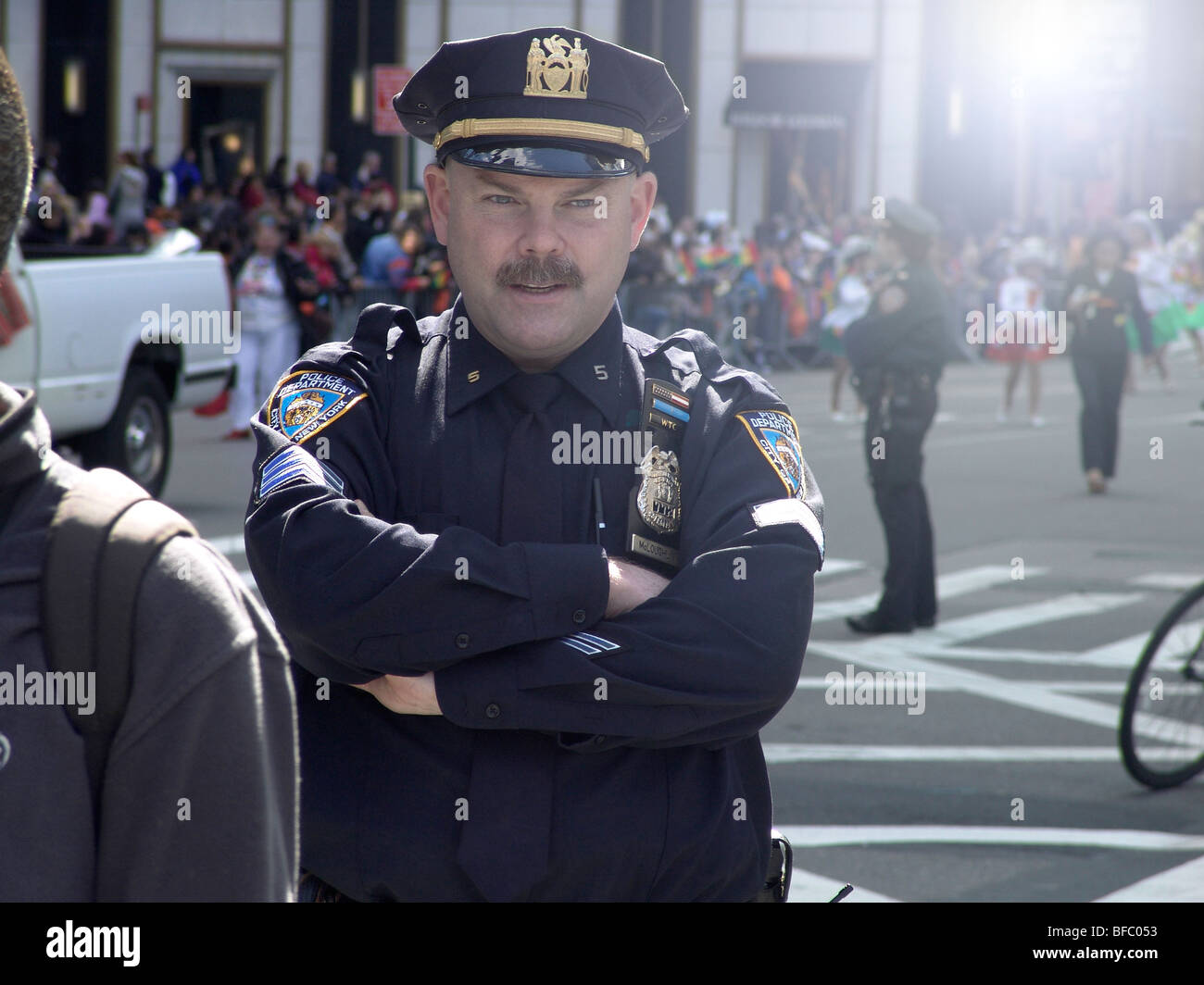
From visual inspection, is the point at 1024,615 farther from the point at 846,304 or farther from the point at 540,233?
the point at 846,304

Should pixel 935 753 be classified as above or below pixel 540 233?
below

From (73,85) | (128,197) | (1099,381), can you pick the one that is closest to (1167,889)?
(1099,381)

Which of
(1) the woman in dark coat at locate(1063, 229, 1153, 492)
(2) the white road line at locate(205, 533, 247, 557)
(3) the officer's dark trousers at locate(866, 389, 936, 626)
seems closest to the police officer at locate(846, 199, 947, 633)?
(3) the officer's dark trousers at locate(866, 389, 936, 626)

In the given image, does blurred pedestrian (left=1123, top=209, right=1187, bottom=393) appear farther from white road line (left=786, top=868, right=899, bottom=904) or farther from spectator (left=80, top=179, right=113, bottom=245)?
white road line (left=786, top=868, right=899, bottom=904)

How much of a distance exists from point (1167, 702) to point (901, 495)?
269 cm

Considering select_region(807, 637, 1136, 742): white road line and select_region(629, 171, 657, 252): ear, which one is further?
select_region(807, 637, 1136, 742): white road line

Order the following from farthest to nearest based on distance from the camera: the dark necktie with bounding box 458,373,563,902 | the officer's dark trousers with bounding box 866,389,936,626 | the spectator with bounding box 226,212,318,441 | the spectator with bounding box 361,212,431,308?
the spectator with bounding box 361,212,431,308
the spectator with bounding box 226,212,318,441
the officer's dark trousers with bounding box 866,389,936,626
the dark necktie with bounding box 458,373,563,902

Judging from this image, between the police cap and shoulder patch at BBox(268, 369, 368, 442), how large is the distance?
0.38 m

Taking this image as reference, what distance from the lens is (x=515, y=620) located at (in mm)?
2393

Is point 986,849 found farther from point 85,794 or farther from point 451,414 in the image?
point 85,794

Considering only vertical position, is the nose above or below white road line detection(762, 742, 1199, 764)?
above

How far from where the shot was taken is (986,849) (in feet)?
18.6

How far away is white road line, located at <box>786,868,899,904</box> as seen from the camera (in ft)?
16.7

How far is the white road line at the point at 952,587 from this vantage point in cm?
962
